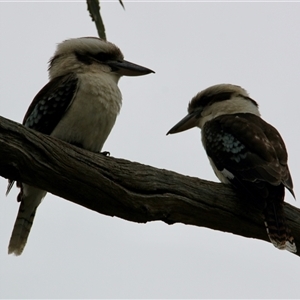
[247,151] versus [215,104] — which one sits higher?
[215,104]

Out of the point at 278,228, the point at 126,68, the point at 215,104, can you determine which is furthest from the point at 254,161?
the point at 215,104

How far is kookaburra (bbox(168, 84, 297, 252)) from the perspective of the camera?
3193 millimetres

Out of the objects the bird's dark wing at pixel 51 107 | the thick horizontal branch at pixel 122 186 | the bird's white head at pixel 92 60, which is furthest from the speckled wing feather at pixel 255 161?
the bird's dark wing at pixel 51 107

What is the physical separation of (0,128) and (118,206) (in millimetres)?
593

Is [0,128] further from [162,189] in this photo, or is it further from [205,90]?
[205,90]

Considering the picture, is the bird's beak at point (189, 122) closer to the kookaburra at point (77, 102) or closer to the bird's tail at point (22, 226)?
the kookaburra at point (77, 102)

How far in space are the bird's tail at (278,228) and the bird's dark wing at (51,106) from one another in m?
1.22

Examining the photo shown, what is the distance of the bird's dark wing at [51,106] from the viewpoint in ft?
11.8

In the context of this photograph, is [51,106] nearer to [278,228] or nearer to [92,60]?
[92,60]

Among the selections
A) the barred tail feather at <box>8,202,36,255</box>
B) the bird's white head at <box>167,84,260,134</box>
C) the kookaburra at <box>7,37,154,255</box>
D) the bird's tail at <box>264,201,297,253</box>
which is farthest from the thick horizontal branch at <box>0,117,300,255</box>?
the bird's white head at <box>167,84,260,134</box>

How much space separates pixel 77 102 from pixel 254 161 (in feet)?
3.33

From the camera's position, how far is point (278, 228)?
3053mm

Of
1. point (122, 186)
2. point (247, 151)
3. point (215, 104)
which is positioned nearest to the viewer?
point (122, 186)

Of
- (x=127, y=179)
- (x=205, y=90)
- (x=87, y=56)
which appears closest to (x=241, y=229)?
(x=127, y=179)
